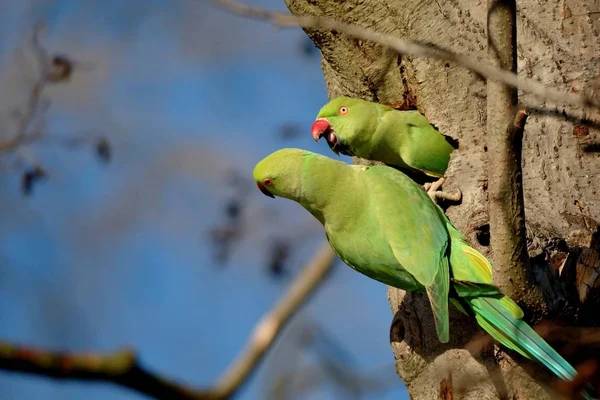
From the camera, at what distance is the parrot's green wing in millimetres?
3078

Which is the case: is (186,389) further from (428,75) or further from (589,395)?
(428,75)

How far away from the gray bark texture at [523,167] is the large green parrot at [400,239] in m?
0.11

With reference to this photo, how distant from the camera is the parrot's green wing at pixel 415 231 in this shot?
308cm

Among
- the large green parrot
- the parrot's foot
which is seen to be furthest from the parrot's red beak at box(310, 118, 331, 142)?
the parrot's foot

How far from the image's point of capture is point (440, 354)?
331 cm

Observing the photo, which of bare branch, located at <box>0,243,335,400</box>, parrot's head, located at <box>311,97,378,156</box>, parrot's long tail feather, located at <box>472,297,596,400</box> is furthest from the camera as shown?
parrot's head, located at <box>311,97,378,156</box>

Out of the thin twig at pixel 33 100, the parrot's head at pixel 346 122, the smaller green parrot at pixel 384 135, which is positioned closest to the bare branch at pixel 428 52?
the smaller green parrot at pixel 384 135

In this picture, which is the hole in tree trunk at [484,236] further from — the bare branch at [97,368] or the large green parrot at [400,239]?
the bare branch at [97,368]

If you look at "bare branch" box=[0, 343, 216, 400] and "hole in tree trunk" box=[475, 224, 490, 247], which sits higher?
"bare branch" box=[0, 343, 216, 400]

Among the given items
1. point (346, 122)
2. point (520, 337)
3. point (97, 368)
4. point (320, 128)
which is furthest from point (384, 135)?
point (97, 368)

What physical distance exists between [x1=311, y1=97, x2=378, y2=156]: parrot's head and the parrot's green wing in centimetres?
48

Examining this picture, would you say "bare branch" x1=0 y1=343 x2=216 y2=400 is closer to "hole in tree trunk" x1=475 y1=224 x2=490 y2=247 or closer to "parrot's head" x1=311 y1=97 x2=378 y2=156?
"hole in tree trunk" x1=475 y1=224 x2=490 y2=247

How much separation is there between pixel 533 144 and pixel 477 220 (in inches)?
16.9

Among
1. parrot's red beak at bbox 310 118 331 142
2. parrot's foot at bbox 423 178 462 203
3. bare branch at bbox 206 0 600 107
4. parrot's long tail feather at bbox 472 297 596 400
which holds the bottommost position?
parrot's red beak at bbox 310 118 331 142
